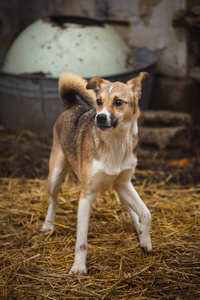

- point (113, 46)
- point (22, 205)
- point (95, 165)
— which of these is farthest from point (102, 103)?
point (113, 46)

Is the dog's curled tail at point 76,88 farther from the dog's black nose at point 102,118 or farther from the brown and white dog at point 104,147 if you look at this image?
the dog's black nose at point 102,118

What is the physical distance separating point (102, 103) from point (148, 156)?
2.87m

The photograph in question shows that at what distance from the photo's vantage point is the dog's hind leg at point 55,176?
394 cm

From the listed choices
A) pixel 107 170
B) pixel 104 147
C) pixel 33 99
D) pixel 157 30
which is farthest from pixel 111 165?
pixel 157 30

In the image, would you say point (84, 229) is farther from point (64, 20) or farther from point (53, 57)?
point (64, 20)

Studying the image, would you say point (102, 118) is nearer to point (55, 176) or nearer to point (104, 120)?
point (104, 120)

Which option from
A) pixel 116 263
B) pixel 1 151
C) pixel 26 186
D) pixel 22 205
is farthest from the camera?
pixel 1 151

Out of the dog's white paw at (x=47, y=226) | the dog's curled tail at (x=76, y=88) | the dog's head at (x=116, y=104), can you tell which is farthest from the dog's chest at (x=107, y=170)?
the dog's white paw at (x=47, y=226)

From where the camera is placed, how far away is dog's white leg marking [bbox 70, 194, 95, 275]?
329 centimetres

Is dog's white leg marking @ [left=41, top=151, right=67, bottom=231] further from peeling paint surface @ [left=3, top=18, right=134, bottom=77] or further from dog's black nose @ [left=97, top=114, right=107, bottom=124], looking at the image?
peeling paint surface @ [left=3, top=18, right=134, bottom=77]

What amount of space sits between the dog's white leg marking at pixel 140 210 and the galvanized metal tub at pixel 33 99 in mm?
2528

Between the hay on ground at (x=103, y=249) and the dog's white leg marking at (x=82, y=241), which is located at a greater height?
the dog's white leg marking at (x=82, y=241)

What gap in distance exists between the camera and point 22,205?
180 inches

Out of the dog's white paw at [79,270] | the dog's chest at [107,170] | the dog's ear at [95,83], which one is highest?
the dog's ear at [95,83]
